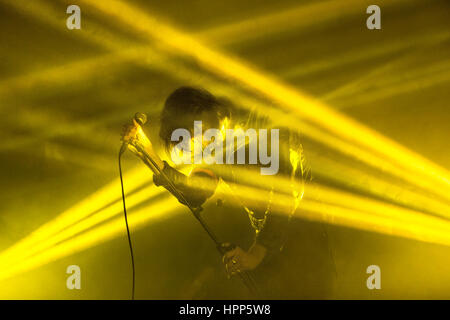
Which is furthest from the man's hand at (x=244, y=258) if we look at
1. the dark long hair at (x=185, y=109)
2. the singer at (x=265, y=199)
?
the dark long hair at (x=185, y=109)

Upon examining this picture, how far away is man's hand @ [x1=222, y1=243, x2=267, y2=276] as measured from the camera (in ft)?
7.98

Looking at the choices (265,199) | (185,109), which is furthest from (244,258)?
(185,109)

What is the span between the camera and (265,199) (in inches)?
99.7

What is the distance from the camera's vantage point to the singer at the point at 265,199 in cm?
247

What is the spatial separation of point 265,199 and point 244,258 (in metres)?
0.39

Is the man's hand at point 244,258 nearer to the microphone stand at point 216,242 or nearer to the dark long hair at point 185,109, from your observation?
the microphone stand at point 216,242

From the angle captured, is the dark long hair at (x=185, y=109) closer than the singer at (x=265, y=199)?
No

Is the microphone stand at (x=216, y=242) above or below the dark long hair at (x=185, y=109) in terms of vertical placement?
below

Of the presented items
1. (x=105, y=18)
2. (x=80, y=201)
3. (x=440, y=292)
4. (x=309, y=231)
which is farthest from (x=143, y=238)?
(x=440, y=292)

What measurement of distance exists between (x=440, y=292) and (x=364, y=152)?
107 centimetres

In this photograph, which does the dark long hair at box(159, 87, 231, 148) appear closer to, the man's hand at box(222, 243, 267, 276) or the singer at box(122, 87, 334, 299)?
the singer at box(122, 87, 334, 299)

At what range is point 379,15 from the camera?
2.87 m

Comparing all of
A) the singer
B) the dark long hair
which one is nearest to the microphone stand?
the singer

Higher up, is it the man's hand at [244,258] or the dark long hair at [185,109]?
the dark long hair at [185,109]
